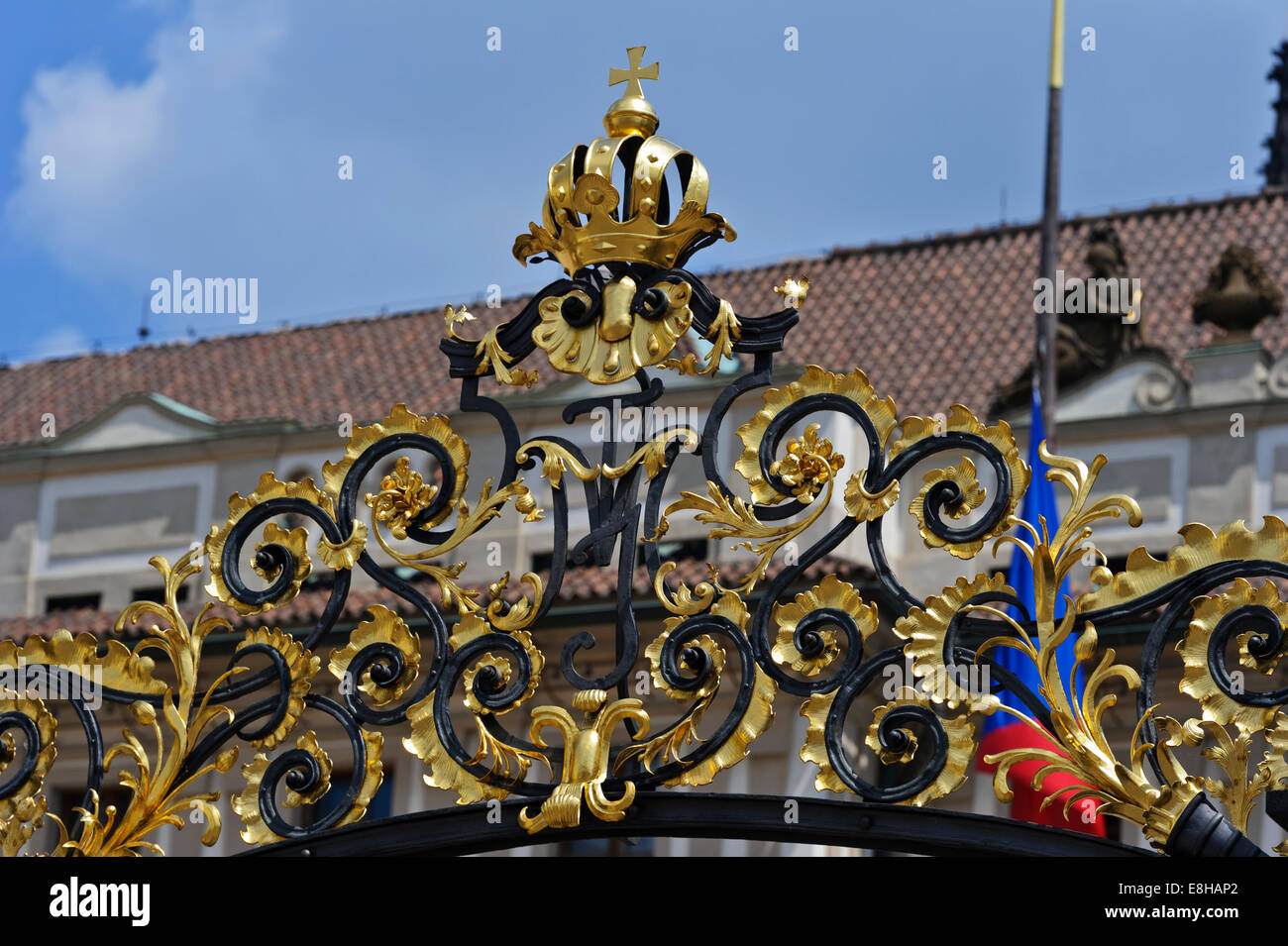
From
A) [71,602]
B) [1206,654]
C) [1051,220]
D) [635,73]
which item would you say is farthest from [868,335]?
[1206,654]

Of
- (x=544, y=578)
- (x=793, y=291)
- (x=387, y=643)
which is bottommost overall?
(x=544, y=578)

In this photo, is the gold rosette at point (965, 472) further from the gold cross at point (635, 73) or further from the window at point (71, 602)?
the window at point (71, 602)

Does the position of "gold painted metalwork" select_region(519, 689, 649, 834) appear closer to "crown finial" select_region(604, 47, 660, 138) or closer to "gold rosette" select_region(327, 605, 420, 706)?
"gold rosette" select_region(327, 605, 420, 706)

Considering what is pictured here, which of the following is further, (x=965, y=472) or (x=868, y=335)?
(x=868, y=335)

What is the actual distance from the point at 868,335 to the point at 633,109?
16.7 meters

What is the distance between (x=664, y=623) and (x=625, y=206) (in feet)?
3.85

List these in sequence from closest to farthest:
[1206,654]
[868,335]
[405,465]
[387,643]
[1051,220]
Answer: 1. [1206,654]
2. [387,643]
3. [405,465]
4. [1051,220]
5. [868,335]

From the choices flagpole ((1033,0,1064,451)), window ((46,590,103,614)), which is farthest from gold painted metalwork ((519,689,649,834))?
window ((46,590,103,614))

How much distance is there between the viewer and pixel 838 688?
611 cm

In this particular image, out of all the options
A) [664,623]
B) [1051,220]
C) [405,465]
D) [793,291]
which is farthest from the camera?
[1051,220]

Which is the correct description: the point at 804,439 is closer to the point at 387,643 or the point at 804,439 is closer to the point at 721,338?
the point at 721,338

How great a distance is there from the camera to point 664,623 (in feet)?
20.1

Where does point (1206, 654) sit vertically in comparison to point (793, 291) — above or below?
below
